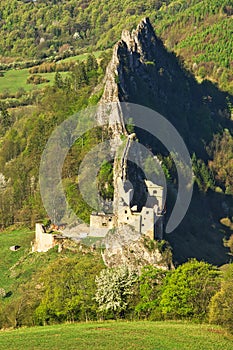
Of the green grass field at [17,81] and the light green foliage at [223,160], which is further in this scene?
the green grass field at [17,81]

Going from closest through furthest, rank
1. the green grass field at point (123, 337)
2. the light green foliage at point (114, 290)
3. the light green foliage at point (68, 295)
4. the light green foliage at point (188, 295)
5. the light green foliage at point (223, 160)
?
1. the green grass field at point (123, 337)
2. the light green foliage at point (188, 295)
3. the light green foliage at point (114, 290)
4. the light green foliage at point (68, 295)
5. the light green foliage at point (223, 160)

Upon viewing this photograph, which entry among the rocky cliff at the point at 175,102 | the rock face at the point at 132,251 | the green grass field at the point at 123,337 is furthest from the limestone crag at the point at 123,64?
the green grass field at the point at 123,337

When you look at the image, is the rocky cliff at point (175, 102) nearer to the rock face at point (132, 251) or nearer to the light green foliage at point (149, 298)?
the rock face at point (132, 251)

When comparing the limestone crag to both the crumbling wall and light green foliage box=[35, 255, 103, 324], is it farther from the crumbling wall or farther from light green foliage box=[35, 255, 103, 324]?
light green foliage box=[35, 255, 103, 324]

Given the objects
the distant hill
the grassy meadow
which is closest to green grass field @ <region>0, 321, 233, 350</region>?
the distant hill

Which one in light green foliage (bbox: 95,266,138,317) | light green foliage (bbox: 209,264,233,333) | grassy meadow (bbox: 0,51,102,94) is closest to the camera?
light green foliage (bbox: 209,264,233,333)

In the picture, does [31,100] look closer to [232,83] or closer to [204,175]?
[204,175]

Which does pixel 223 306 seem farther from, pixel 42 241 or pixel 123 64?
pixel 123 64
